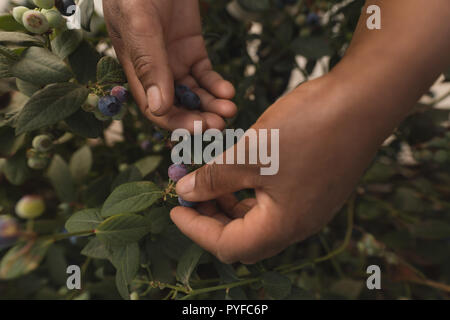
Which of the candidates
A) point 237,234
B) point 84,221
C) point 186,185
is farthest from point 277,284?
point 84,221

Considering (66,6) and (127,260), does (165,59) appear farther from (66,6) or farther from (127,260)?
(127,260)

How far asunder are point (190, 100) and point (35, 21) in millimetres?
279

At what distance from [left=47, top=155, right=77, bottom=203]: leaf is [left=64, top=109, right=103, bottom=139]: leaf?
0.68ft

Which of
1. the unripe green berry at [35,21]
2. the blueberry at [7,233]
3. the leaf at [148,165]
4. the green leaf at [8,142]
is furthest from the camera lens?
the leaf at [148,165]

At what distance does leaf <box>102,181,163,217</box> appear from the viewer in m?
0.50

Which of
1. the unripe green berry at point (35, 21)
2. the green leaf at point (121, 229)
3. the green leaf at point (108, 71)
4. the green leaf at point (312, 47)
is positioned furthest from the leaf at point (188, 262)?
the green leaf at point (312, 47)

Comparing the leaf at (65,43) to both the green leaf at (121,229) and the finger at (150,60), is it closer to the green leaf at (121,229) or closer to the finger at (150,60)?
the finger at (150,60)

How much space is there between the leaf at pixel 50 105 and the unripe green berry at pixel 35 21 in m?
0.09

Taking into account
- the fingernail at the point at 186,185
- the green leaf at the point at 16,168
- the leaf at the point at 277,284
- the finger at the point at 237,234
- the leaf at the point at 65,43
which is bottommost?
the leaf at the point at 277,284

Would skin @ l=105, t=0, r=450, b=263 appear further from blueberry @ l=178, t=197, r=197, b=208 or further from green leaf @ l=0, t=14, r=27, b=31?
green leaf @ l=0, t=14, r=27, b=31

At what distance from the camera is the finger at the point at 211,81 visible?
2.08 feet

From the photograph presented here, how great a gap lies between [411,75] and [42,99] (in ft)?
1.92
